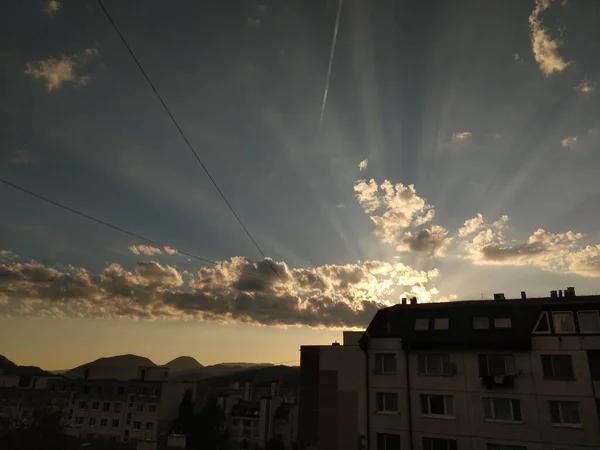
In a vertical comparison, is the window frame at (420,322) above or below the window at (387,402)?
above

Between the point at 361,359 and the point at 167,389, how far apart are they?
57.1 meters

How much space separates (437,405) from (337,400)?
413 inches

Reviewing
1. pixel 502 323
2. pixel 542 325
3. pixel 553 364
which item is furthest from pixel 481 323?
pixel 553 364

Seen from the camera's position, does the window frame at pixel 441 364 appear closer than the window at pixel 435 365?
Yes

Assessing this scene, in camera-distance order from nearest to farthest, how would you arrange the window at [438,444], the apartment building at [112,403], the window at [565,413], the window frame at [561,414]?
the window frame at [561,414] → the window at [565,413] → the window at [438,444] → the apartment building at [112,403]

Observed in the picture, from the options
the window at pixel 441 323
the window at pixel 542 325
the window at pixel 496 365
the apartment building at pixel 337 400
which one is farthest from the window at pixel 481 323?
the apartment building at pixel 337 400

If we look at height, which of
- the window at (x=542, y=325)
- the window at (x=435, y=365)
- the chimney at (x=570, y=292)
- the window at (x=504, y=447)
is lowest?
the window at (x=504, y=447)

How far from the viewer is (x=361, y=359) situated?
32375 mm

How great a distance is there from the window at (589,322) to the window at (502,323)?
4.37 meters

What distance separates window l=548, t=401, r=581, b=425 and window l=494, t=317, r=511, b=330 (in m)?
5.49

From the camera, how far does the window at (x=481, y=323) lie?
29.2 m

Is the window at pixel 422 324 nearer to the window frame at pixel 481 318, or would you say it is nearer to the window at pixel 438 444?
the window frame at pixel 481 318

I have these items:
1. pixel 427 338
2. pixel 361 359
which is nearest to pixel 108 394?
pixel 361 359

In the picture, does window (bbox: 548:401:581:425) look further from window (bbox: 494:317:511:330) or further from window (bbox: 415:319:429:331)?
window (bbox: 415:319:429:331)
